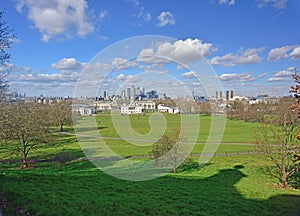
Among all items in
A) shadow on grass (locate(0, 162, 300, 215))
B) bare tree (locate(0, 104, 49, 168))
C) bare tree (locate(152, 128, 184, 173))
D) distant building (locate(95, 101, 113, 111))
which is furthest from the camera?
distant building (locate(95, 101, 113, 111))

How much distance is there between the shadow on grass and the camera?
23.9 ft

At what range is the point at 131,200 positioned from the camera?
30.6 feet

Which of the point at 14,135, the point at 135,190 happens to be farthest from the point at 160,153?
the point at 14,135

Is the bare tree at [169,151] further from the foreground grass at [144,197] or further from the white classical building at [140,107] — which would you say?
the white classical building at [140,107]

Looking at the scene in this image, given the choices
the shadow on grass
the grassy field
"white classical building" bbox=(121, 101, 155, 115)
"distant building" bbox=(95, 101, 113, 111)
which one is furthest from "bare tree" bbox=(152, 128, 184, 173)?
"white classical building" bbox=(121, 101, 155, 115)

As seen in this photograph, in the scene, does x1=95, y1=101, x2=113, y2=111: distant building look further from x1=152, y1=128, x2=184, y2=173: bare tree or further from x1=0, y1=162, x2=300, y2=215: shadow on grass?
x1=0, y1=162, x2=300, y2=215: shadow on grass

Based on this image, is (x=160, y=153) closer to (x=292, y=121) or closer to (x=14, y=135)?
(x=292, y=121)

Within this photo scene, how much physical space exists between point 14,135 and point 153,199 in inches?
Result: 675

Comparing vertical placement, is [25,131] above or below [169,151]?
above

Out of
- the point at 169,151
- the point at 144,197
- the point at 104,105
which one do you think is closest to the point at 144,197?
the point at 144,197

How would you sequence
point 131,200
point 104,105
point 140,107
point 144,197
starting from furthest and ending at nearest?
point 140,107, point 104,105, point 144,197, point 131,200

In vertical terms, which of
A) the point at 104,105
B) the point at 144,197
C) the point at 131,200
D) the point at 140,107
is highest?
the point at 104,105

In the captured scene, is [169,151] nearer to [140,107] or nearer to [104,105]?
[104,105]

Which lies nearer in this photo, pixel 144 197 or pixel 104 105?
pixel 144 197
